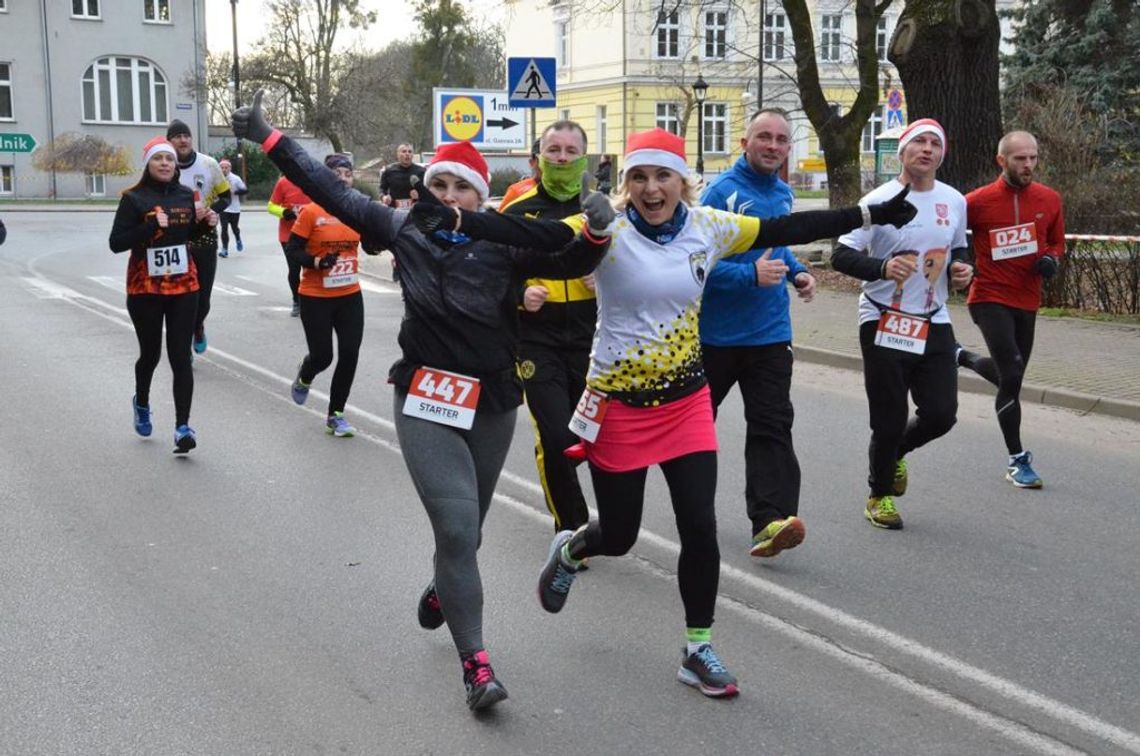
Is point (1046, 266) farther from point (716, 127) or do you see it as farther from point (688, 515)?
point (716, 127)

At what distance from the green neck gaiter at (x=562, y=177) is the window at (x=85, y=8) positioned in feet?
187

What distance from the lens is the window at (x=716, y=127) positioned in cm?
6419

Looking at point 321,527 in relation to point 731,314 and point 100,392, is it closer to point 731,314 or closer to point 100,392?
point 731,314

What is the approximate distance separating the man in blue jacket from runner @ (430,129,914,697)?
136cm

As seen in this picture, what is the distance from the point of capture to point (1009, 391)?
766 centimetres

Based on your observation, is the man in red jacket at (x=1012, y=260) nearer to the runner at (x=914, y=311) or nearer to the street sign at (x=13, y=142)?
the runner at (x=914, y=311)

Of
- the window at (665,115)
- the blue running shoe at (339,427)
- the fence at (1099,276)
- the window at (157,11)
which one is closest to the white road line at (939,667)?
the blue running shoe at (339,427)

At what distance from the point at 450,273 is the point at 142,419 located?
17.3ft

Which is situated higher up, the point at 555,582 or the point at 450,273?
the point at 450,273

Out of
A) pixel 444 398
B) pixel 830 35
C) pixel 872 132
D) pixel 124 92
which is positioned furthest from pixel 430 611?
pixel 872 132

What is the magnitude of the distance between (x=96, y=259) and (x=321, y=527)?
20958 millimetres

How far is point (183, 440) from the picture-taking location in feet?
27.8

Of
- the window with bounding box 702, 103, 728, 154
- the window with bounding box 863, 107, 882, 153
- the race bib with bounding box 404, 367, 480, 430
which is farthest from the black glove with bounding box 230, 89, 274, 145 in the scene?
the window with bounding box 863, 107, 882, 153

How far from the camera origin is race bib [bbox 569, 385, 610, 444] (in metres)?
4.60
